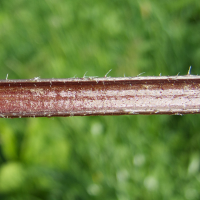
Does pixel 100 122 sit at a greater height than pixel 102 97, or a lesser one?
greater

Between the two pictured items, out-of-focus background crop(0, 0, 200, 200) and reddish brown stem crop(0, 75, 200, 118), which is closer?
reddish brown stem crop(0, 75, 200, 118)

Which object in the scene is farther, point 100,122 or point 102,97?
point 100,122

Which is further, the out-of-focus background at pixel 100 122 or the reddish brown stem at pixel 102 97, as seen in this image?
the out-of-focus background at pixel 100 122

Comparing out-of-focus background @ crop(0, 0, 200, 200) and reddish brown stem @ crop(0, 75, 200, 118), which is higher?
out-of-focus background @ crop(0, 0, 200, 200)

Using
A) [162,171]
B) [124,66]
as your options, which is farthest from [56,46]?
[162,171]
